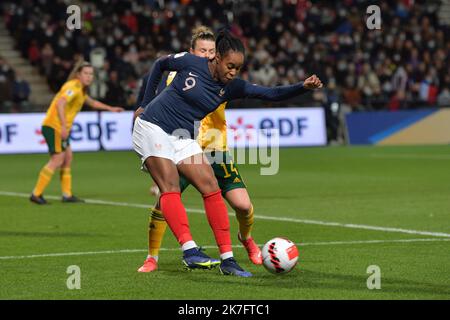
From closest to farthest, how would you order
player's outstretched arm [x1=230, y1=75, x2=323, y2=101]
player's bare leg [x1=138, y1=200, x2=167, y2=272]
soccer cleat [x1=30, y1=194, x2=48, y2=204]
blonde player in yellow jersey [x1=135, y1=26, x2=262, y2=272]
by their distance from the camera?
player's outstretched arm [x1=230, y1=75, x2=323, y2=101], player's bare leg [x1=138, y1=200, x2=167, y2=272], blonde player in yellow jersey [x1=135, y1=26, x2=262, y2=272], soccer cleat [x1=30, y1=194, x2=48, y2=204]

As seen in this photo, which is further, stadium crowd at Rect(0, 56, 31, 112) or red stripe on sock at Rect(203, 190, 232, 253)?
stadium crowd at Rect(0, 56, 31, 112)

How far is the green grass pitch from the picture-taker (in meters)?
8.13

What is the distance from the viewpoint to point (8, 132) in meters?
27.5

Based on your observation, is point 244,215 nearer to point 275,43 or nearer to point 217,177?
point 217,177

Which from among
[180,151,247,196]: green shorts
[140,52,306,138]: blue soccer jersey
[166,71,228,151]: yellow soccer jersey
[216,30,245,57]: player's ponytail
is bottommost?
[180,151,247,196]: green shorts

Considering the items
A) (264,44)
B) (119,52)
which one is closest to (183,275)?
(119,52)

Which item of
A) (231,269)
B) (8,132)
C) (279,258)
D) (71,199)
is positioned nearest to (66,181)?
(71,199)

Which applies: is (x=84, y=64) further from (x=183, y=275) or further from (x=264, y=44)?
(x=264, y=44)

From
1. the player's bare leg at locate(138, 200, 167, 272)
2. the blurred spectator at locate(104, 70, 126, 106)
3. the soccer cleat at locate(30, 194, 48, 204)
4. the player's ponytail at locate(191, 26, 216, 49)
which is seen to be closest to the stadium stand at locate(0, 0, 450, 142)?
the blurred spectator at locate(104, 70, 126, 106)

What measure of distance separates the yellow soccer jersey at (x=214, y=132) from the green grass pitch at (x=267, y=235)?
3.46 ft

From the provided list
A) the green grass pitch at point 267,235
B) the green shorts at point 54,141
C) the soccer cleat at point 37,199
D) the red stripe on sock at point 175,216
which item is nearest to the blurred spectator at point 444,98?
the green grass pitch at point 267,235

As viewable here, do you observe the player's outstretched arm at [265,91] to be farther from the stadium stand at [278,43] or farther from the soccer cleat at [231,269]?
the stadium stand at [278,43]

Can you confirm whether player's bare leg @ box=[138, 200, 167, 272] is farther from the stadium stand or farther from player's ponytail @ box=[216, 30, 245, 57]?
the stadium stand
